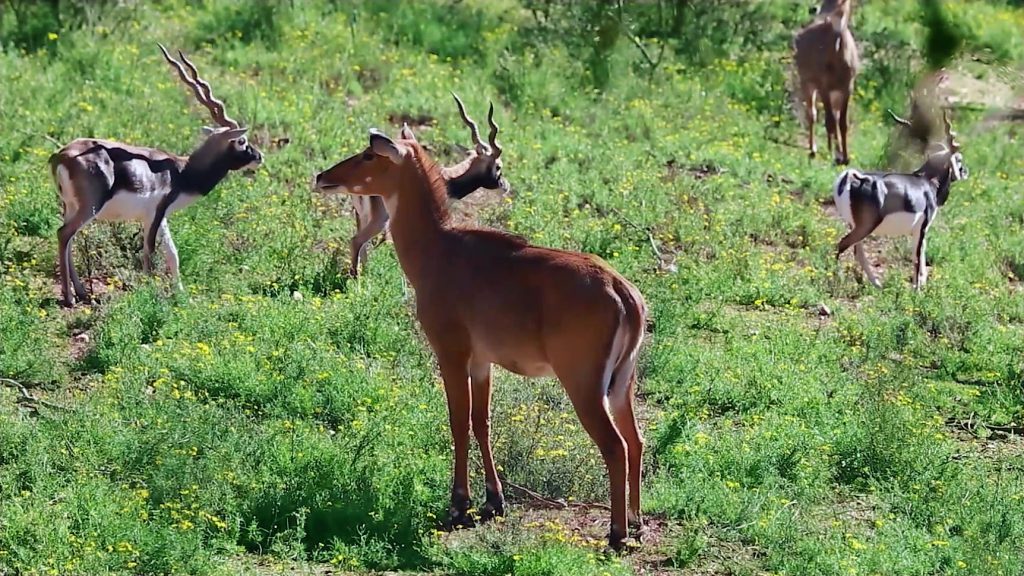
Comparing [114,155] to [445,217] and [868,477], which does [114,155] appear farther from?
[868,477]

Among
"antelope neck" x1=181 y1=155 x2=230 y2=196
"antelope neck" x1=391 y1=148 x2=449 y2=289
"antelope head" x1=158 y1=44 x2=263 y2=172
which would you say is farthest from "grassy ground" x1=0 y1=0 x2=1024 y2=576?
"antelope neck" x1=391 y1=148 x2=449 y2=289

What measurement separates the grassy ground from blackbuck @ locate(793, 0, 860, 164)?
45 cm

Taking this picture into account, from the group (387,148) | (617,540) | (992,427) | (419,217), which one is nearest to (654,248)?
(992,427)

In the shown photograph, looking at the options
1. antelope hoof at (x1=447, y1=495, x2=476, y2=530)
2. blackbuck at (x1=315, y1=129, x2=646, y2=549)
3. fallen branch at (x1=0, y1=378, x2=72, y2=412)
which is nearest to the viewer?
blackbuck at (x1=315, y1=129, x2=646, y2=549)

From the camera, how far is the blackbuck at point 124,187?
11727 millimetres

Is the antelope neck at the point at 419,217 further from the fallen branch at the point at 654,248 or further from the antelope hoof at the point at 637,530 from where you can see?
the fallen branch at the point at 654,248

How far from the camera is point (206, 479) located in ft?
27.5

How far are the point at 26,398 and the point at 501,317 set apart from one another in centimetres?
348

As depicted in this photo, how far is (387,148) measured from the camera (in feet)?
29.2

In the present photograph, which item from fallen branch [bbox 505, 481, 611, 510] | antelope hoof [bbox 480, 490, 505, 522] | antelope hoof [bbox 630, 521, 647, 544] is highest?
antelope hoof [bbox 630, 521, 647, 544]

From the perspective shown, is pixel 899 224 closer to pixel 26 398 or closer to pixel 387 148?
pixel 387 148

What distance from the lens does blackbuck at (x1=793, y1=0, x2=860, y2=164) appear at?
60.1ft

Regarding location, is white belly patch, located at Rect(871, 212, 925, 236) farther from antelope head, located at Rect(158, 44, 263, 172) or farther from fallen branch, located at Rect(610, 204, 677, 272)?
antelope head, located at Rect(158, 44, 263, 172)

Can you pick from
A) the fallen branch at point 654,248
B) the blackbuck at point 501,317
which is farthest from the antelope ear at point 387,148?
the fallen branch at point 654,248
